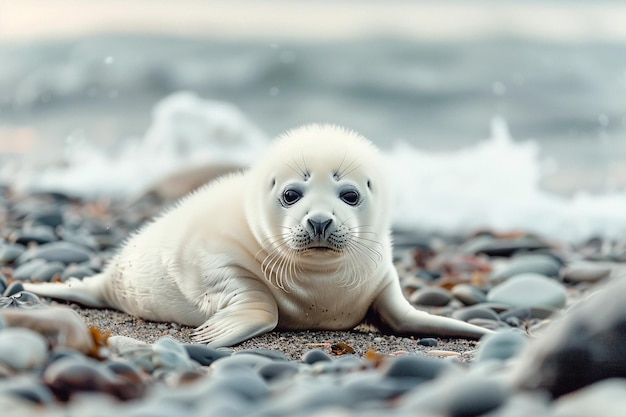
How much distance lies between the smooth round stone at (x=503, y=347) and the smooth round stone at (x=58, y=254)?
3672 mm

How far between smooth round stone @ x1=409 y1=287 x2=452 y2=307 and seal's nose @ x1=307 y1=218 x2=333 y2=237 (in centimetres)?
176

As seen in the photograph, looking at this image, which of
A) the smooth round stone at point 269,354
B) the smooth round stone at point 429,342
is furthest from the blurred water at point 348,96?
the smooth round stone at point 269,354

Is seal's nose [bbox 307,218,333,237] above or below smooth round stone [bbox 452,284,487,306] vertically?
below

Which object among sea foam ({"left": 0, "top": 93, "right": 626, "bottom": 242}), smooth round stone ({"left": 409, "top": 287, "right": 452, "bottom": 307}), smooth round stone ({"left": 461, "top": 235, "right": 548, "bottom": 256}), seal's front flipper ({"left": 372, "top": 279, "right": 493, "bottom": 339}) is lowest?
seal's front flipper ({"left": 372, "top": 279, "right": 493, "bottom": 339})

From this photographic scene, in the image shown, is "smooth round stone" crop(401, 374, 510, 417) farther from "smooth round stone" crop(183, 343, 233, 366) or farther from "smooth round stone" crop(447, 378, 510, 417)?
"smooth round stone" crop(183, 343, 233, 366)

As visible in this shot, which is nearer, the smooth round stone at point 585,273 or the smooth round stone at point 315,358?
the smooth round stone at point 315,358

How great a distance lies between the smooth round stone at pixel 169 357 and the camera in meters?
3.09

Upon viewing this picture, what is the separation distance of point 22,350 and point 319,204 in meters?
1.75

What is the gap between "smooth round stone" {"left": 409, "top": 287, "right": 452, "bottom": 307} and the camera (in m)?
5.62

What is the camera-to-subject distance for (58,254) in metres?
6.08

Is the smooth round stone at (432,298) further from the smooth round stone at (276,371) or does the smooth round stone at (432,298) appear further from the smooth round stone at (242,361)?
the smooth round stone at (276,371)

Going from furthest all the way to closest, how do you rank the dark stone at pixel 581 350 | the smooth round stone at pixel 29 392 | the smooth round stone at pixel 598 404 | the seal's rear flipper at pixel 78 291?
1. the seal's rear flipper at pixel 78 291
2. the dark stone at pixel 581 350
3. the smooth round stone at pixel 29 392
4. the smooth round stone at pixel 598 404

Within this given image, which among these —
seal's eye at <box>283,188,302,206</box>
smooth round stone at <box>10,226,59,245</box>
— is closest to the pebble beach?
seal's eye at <box>283,188,302,206</box>

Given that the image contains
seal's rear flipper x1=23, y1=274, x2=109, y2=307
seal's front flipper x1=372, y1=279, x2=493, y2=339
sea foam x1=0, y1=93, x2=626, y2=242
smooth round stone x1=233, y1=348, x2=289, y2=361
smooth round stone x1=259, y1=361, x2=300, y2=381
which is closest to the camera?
smooth round stone x1=259, y1=361, x2=300, y2=381
